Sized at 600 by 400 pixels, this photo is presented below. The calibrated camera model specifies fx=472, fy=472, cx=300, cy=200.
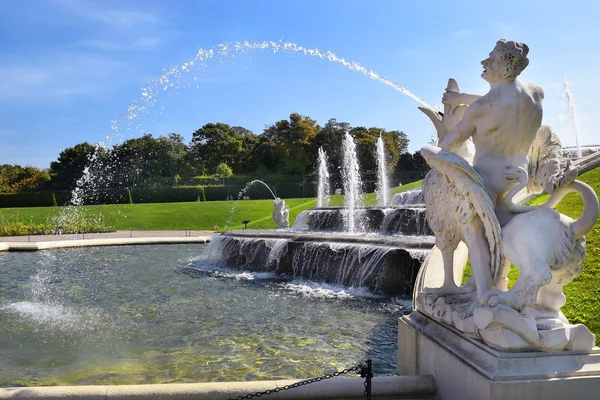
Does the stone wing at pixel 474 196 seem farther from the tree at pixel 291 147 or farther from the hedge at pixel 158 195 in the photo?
the tree at pixel 291 147

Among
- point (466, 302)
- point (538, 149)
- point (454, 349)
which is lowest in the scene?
point (454, 349)

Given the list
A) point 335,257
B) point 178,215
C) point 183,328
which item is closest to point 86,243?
point 178,215

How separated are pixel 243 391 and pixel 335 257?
820 cm

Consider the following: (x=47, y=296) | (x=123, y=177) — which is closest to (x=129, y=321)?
(x=47, y=296)

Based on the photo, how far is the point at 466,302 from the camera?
4.09 meters

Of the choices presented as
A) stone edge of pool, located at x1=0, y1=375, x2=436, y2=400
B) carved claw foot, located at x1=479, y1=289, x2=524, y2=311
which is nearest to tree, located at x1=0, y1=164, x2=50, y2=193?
stone edge of pool, located at x1=0, y1=375, x2=436, y2=400

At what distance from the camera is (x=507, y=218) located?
3.82 meters

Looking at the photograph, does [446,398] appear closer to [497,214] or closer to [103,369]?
[497,214]

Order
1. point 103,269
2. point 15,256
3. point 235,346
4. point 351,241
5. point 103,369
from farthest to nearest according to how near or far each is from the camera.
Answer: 1. point 15,256
2. point 103,269
3. point 351,241
4. point 235,346
5. point 103,369

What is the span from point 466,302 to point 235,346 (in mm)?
3623

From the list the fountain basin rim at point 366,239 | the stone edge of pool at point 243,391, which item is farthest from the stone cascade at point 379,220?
the stone edge of pool at point 243,391

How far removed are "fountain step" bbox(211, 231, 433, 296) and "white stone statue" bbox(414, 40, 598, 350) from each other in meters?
5.98

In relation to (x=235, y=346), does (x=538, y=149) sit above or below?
above

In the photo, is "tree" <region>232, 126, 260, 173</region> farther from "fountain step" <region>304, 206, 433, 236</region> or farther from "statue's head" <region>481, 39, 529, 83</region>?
"statue's head" <region>481, 39, 529, 83</region>
